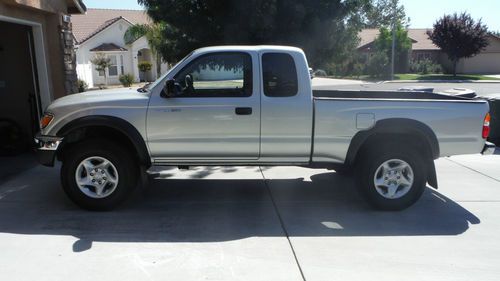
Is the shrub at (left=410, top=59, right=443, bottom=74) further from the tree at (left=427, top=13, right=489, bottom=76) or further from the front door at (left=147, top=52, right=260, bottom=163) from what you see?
the front door at (left=147, top=52, right=260, bottom=163)

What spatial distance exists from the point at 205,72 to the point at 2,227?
2.91 meters

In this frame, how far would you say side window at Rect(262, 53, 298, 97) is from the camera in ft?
18.6

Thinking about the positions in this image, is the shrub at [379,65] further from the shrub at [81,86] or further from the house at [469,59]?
the shrub at [81,86]

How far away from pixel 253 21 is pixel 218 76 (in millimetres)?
4273

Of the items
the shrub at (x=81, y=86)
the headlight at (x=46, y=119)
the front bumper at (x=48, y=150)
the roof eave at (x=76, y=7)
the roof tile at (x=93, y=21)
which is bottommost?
the front bumper at (x=48, y=150)

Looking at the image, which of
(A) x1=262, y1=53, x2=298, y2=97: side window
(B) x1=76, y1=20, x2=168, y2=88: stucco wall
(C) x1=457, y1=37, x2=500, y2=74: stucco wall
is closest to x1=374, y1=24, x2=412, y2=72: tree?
(C) x1=457, y1=37, x2=500, y2=74: stucco wall

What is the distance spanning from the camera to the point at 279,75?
18.7ft

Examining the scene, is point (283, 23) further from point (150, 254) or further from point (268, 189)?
point (150, 254)

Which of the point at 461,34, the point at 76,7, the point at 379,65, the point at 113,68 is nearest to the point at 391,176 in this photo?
the point at 76,7

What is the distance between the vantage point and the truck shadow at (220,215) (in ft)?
16.7

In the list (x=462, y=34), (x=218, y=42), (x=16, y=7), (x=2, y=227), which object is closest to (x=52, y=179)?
(x=2, y=227)

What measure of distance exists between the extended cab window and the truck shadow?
147 centimetres

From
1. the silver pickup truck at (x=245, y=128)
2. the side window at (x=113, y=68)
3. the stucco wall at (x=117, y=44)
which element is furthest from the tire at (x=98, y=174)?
the side window at (x=113, y=68)

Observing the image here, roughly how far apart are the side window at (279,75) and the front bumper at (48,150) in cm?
260
